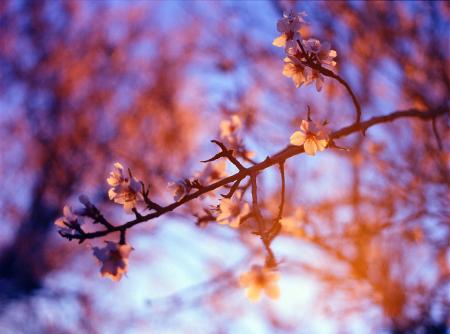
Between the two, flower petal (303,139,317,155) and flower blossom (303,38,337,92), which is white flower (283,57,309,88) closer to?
flower blossom (303,38,337,92)

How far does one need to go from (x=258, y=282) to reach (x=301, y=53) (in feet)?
3.82

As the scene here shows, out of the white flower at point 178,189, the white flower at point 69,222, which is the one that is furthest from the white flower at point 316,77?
the white flower at point 69,222

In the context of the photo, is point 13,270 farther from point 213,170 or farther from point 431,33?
point 431,33

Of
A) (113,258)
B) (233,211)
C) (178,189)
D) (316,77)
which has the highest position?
(316,77)

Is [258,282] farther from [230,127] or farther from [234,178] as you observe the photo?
[230,127]

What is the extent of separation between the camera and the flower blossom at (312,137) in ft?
6.22

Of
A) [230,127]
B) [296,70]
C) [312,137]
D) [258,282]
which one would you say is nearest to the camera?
[312,137]

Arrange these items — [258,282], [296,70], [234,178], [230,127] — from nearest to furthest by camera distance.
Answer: [234,178] < [296,70] < [258,282] < [230,127]

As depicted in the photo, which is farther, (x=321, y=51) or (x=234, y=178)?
(x=321, y=51)

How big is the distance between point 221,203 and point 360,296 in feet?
16.0

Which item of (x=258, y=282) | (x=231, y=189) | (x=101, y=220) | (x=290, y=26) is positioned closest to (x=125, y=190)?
(x=101, y=220)

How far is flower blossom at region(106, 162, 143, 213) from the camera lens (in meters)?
1.99

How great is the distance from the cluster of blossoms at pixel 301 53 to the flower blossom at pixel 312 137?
0.20 meters

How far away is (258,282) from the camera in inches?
87.4
